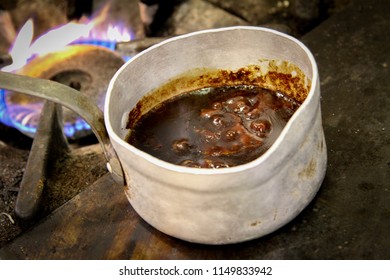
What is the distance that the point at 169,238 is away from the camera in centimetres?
202

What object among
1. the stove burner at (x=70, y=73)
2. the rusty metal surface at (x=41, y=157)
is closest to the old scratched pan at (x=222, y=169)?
the rusty metal surface at (x=41, y=157)

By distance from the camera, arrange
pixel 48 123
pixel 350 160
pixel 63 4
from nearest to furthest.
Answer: pixel 350 160 → pixel 48 123 → pixel 63 4

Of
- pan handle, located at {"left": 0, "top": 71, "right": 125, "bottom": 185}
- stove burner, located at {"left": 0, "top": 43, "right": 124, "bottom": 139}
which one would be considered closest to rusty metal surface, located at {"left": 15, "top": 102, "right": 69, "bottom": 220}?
stove burner, located at {"left": 0, "top": 43, "right": 124, "bottom": 139}

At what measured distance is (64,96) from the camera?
1.87 metres

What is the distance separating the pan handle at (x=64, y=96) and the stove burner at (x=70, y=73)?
1203mm

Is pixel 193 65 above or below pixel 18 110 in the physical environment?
above

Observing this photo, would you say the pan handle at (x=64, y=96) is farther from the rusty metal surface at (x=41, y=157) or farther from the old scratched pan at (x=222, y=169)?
A: the rusty metal surface at (x=41, y=157)

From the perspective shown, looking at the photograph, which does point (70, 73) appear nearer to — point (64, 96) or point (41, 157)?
point (41, 157)

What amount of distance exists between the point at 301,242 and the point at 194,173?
532 mm

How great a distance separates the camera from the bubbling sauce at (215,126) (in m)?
1.97

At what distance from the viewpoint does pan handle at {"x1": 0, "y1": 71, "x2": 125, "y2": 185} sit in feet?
6.14

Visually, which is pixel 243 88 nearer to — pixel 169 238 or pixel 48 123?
pixel 169 238

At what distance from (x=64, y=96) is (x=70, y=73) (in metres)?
1.63
